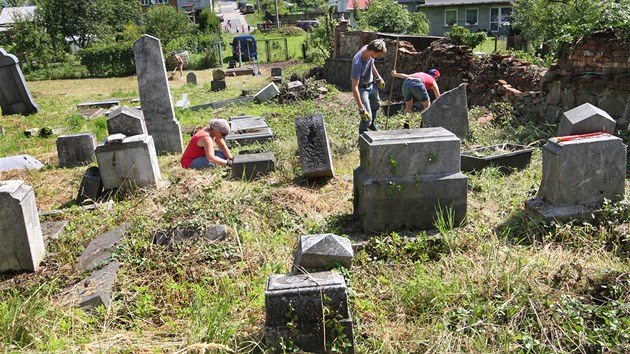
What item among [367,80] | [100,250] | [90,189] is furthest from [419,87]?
[100,250]

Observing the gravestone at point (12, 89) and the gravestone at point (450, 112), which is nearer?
the gravestone at point (450, 112)

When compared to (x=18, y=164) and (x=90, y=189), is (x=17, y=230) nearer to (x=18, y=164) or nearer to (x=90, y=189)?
(x=90, y=189)

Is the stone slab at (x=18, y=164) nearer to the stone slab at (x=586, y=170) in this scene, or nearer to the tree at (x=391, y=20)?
the stone slab at (x=586, y=170)

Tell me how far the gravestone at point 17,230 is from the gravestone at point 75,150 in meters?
4.51

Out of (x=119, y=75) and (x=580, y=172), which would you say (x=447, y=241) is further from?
(x=119, y=75)

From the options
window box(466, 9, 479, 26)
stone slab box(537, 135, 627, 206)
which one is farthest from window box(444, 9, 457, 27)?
stone slab box(537, 135, 627, 206)

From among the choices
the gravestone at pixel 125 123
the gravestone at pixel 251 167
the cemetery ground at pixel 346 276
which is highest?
the gravestone at pixel 125 123

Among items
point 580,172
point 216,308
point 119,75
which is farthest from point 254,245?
point 119,75

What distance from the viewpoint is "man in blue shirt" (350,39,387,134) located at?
24.9ft

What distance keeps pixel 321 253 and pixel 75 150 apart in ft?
23.1

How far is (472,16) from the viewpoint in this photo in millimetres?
40062

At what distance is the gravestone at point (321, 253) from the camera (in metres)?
3.49

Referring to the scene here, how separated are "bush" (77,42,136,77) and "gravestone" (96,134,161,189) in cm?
2416

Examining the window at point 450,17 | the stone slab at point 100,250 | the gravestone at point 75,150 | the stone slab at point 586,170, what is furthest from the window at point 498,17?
the stone slab at point 100,250
